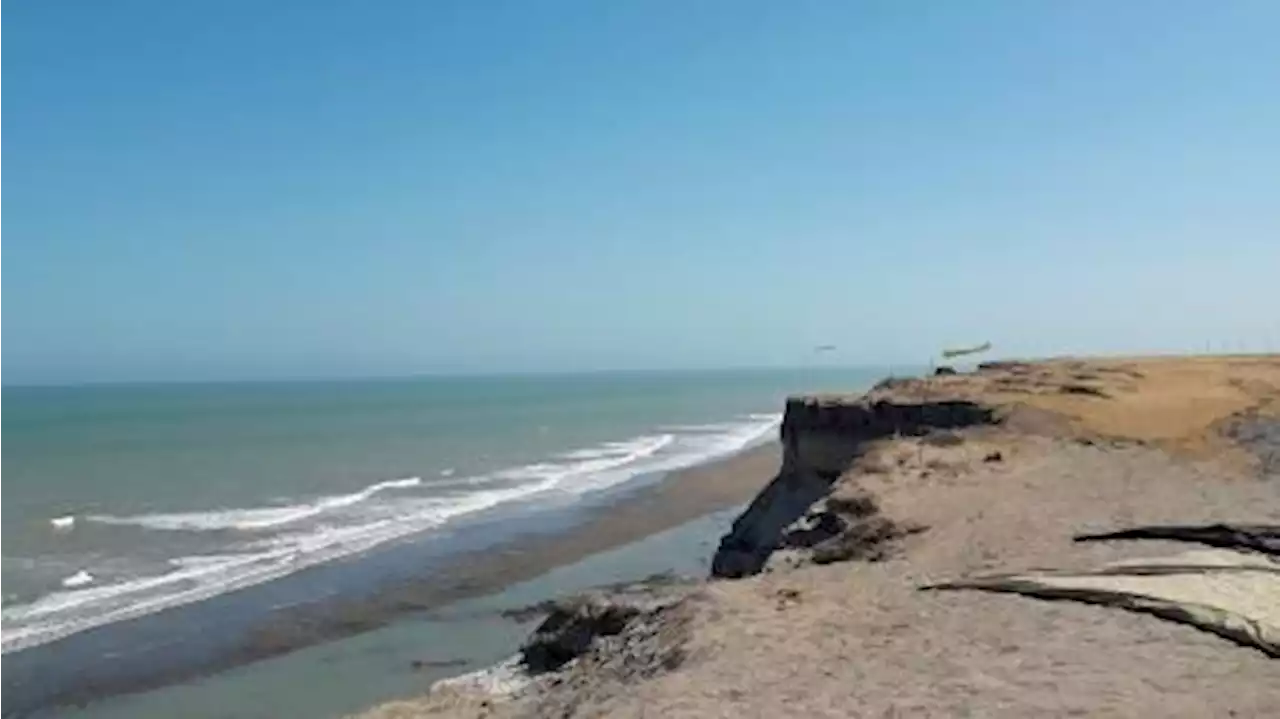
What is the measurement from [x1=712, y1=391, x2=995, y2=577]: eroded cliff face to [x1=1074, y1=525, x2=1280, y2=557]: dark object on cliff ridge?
7707 mm

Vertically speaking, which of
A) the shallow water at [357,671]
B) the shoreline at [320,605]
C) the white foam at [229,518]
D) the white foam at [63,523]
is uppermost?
the white foam at [63,523]

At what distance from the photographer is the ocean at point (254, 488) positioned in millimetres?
23797

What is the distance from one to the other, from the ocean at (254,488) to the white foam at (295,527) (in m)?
0.07

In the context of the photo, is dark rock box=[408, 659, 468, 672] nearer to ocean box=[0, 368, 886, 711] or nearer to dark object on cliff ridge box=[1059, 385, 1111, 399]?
ocean box=[0, 368, 886, 711]

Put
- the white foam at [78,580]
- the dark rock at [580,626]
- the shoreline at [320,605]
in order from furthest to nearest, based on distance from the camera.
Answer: the white foam at [78,580] < the shoreline at [320,605] < the dark rock at [580,626]

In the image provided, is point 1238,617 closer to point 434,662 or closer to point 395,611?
point 434,662

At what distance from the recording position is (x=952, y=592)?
11016 mm

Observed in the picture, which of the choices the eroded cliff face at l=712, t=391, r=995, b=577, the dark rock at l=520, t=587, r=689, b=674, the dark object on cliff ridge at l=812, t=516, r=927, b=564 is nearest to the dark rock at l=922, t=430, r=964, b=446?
the eroded cliff face at l=712, t=391, r=995, b=577

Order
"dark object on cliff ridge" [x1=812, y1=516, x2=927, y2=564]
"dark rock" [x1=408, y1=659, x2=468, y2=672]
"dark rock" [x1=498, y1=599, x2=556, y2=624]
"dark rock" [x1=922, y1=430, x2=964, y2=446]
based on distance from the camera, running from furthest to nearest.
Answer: "dark rock" [x1=498, y1=599, x2=556, y2=624]
"dark rock" [x1=922, y1=430, x2=964, y2=446]
"dark rock" [x1=408, y1=659, x2=468, y2=672]
"dark object on cliff ridge" [x1=812, y1=516, x2=927, y2=564]

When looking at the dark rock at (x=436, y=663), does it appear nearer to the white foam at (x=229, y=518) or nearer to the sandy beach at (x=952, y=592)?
the sandy beach at (x=952, y=592)

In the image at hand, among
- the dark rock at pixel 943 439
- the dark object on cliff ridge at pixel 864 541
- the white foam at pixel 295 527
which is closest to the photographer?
the dark object on cliff ridge at pixel 864 541

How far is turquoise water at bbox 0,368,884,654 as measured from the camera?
23875 mm

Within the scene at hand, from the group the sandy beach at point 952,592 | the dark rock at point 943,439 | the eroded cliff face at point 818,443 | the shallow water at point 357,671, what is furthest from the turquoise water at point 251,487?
the dark rock at point 943,439

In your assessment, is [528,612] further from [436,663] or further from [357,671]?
[357,671]
